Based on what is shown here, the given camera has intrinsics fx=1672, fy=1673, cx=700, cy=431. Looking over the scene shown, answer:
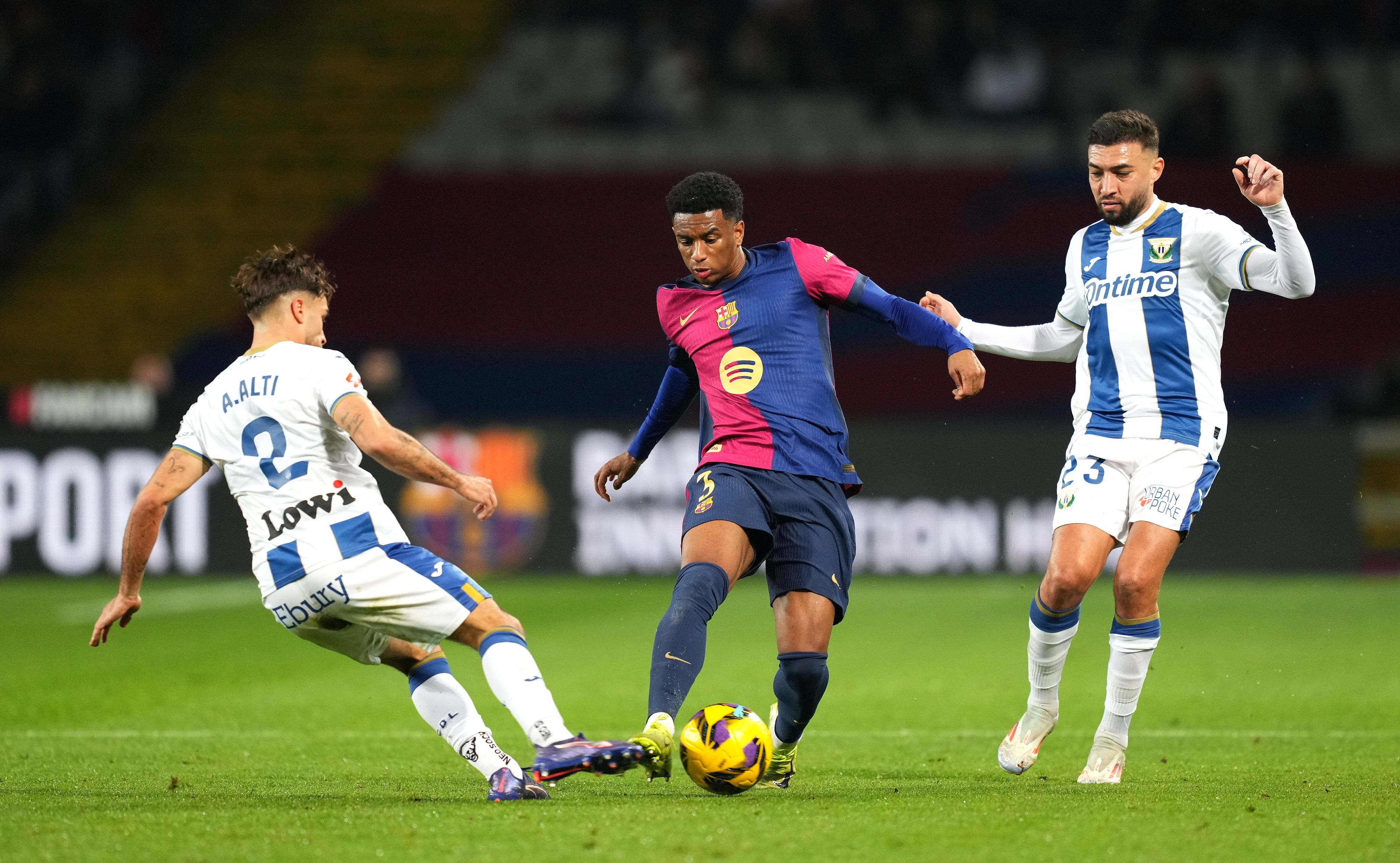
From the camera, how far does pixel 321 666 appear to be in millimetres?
10039

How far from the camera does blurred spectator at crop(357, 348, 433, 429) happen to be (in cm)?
1532

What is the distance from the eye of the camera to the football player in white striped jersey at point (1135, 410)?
18.6ft

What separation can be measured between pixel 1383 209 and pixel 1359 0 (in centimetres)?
345

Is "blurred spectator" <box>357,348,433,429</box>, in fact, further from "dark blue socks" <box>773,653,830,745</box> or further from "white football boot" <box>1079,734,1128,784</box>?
"white football boot" <box>1079,734,1128,784</box>

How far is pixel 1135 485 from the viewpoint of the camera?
5.74 meters

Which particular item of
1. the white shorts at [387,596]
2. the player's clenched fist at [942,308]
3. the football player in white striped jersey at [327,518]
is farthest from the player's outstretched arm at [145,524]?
the player's clenched fist at [942,308]

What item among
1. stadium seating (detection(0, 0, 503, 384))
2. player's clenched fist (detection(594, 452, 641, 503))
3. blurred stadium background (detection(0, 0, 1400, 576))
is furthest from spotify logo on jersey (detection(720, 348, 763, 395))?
stadium seating (detection(0, 0, 503, 384))

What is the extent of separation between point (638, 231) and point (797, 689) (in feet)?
46.4

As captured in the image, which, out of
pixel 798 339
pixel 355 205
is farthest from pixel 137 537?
pixel 355 205

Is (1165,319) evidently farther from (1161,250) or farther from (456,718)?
(456,718)

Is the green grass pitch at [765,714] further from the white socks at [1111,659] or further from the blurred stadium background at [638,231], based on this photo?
the blurred stadium background at [638,231]

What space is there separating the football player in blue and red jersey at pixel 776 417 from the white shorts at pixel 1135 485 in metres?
0.65

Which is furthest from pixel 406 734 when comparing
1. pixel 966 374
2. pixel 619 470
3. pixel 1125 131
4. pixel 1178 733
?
pixel 1125 131

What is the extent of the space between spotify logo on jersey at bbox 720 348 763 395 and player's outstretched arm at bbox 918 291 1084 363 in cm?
74
